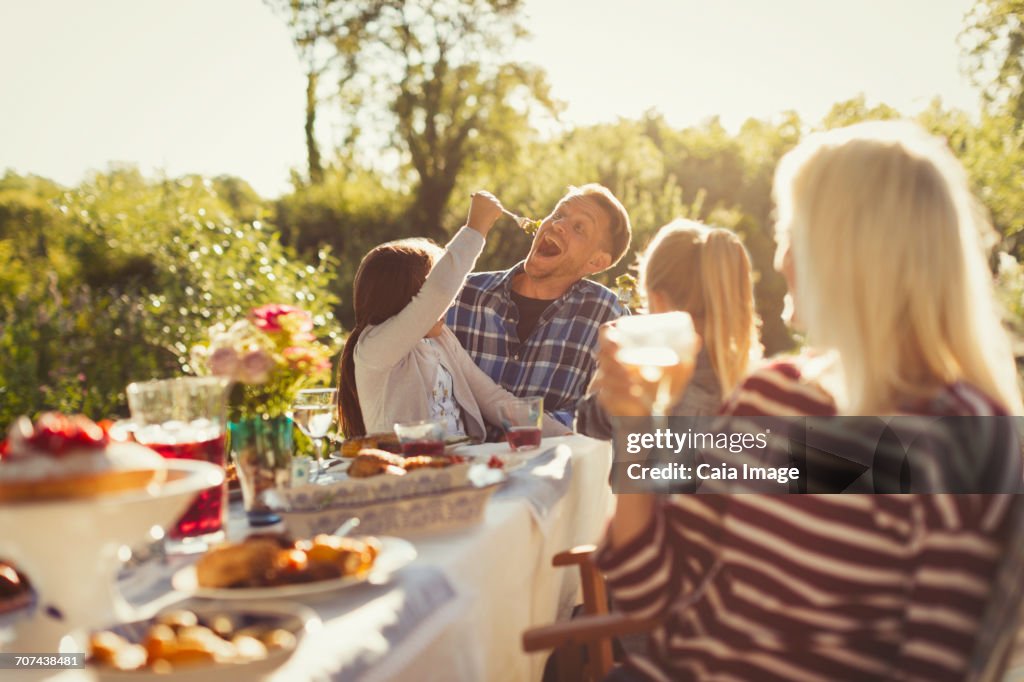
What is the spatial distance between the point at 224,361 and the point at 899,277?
43.6 inches

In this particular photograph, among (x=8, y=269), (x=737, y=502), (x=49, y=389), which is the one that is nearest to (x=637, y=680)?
(x=737, y=502)

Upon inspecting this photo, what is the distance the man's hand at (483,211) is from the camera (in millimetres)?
3117

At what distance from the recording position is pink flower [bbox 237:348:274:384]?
1.64 m

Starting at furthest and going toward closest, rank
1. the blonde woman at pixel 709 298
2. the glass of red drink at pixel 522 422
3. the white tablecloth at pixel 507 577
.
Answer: the glass of red drink at pixel 522 422 → the blonde woman at pixel 709 298 → the white tablecloth at pixel 507 577

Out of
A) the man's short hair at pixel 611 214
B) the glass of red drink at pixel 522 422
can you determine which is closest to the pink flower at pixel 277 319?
the glass of red drink at pixel 522 422

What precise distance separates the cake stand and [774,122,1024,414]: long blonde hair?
2.94 feet

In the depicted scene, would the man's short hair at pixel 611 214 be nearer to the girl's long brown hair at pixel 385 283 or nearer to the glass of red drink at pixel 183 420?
the girl's long brown hair at pixel 385 283

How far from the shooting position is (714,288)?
8.34 ft

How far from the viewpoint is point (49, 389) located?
7.07 m

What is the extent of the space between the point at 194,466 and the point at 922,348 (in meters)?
1.02

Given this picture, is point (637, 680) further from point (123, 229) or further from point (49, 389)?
point (123, 229)

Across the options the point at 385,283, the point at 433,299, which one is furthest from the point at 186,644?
the point at 385,283

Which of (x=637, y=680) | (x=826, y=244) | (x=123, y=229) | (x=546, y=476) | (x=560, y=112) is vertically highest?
(x=560, y=112)

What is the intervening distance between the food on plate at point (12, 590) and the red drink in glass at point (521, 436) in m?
1.59
